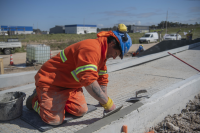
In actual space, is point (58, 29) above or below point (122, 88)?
above

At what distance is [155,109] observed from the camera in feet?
9.07

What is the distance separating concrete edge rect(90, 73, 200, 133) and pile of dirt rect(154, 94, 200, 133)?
9cm

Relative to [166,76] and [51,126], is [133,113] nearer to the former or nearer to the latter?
[51,126]

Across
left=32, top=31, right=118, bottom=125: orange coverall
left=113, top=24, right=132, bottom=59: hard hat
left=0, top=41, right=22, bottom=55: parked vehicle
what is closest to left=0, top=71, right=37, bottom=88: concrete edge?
left=32, top=31, right=118, bottom=125: orange coverall

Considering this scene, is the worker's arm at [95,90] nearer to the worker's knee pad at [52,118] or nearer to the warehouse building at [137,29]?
the worker's knee pad at [52,118]

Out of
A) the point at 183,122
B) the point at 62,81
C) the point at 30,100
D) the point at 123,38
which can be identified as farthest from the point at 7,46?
the point at 183,122

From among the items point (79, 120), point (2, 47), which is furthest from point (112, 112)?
point (2, 47)

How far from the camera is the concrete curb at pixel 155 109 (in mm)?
2227

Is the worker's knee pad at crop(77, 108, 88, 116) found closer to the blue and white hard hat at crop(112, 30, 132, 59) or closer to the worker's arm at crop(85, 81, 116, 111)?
Result: the worker's arm at crop(85, 81, 116, 111)

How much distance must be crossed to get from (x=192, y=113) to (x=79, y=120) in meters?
2.10

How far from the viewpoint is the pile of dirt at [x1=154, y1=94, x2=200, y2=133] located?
2.62m

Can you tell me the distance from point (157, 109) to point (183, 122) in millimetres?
492

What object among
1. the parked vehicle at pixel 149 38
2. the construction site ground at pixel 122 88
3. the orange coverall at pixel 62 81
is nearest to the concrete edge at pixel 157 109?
the construction site ground at pixel 122 88

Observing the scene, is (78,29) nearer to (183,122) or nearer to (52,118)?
(183,122)
